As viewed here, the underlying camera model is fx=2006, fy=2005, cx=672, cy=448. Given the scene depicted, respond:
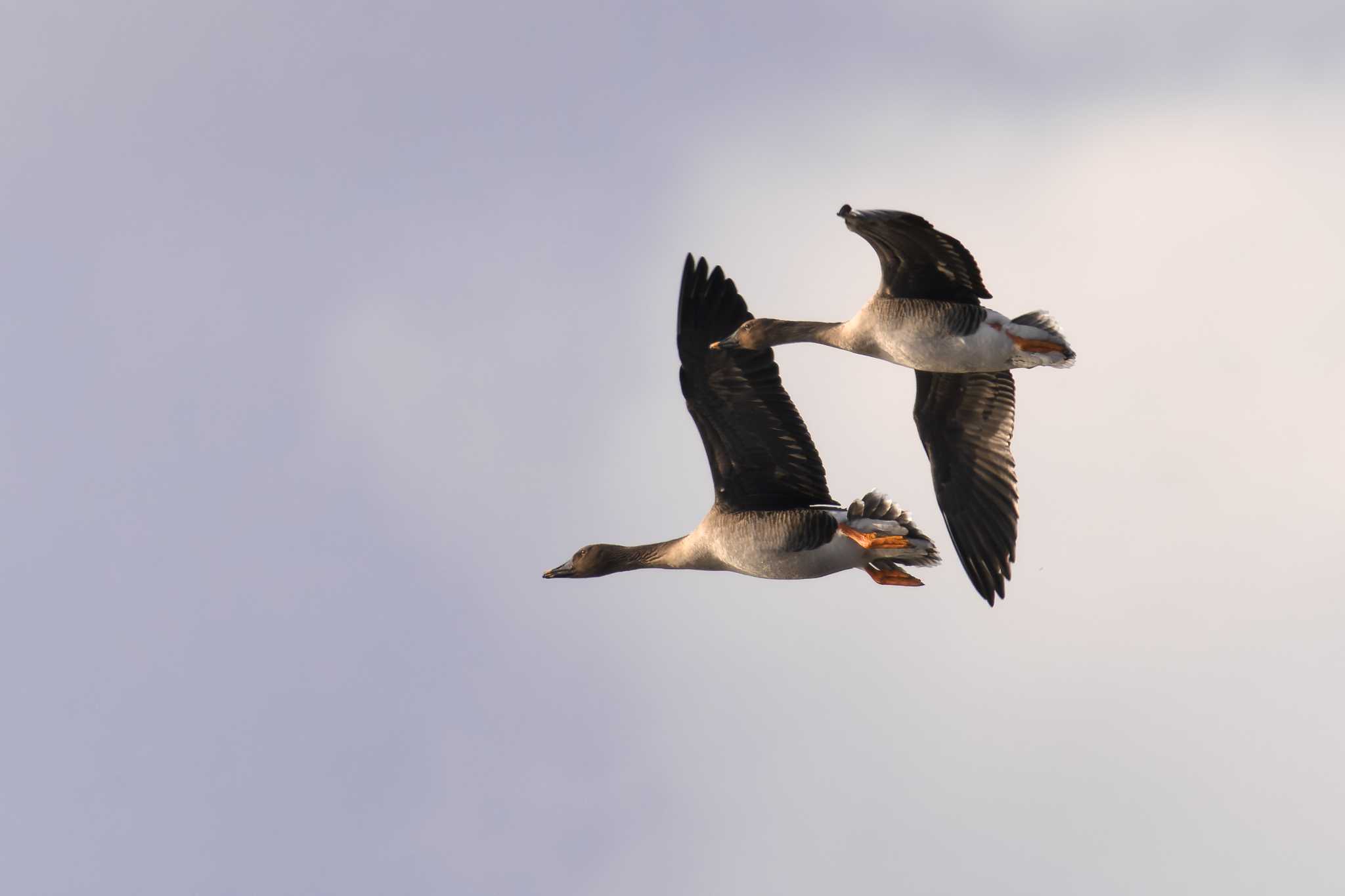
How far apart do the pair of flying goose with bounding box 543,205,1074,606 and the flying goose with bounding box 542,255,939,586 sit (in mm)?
16

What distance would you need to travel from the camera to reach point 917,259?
20672 mm

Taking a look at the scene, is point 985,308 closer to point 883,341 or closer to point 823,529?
point 883,341

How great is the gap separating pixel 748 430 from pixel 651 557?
87.3 inches

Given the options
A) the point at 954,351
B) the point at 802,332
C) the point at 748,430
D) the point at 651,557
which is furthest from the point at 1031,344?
the point at 651,557

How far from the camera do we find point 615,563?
23922 mm

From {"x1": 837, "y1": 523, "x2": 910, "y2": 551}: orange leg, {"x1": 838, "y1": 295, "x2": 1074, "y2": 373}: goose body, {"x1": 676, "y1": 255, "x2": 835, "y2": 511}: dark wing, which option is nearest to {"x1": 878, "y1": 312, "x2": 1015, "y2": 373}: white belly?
{"x1": 838, "y1": 295, "x2": 1074, "y2": 373}: goose body

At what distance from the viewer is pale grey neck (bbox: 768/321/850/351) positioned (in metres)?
22.3

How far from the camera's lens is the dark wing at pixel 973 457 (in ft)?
75.6

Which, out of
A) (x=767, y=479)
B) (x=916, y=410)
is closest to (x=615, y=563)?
(x=767, y=479)

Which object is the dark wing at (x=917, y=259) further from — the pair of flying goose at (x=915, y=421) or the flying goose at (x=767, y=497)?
the flying goose at (x=767, y=497)

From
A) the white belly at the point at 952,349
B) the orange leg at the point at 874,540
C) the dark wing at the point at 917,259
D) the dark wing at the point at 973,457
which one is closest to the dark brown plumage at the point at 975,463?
the dark wing at the point at 973,457

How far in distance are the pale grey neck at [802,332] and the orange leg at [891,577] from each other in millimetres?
2576

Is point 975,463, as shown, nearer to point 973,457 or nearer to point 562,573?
point 973,457

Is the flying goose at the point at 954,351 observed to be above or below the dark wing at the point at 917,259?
below
